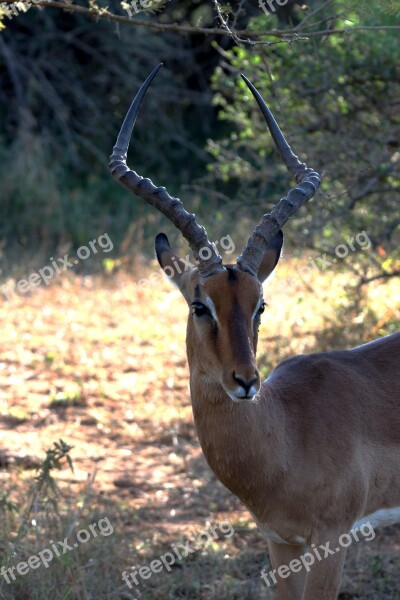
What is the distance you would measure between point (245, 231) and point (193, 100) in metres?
3.97

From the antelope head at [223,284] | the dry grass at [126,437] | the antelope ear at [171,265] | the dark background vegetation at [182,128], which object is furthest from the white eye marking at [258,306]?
the dark background vegetation at [182,128]

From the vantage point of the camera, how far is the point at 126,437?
21.3 ft

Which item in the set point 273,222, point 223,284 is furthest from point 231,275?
point 273,222

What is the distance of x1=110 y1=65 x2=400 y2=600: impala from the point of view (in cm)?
363

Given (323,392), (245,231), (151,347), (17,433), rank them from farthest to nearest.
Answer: (245,231) → (151,347) → (17,433) → (323,392)

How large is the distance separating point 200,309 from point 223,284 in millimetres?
136

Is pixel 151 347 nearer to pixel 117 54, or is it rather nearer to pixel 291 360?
pixel 291 360

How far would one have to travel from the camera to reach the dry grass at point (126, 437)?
4.52 metres

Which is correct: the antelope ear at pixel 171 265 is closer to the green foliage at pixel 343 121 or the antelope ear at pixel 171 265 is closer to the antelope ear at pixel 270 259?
the antelope ear at pixel 270 259

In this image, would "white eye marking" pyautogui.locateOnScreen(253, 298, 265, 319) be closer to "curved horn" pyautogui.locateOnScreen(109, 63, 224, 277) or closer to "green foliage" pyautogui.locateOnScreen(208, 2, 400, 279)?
"curved horn" pyautogui.locateOnScreen(109, 63, 224, 277)

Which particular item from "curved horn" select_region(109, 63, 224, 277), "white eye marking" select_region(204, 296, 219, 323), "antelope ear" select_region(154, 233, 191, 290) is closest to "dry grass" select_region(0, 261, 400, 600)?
"antelope ear" select_region(154, 233, 191, 290)

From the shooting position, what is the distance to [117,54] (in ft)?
43.9

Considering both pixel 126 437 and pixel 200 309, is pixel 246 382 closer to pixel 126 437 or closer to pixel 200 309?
pixel 200 309

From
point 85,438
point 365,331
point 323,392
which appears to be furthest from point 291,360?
point 365,331
